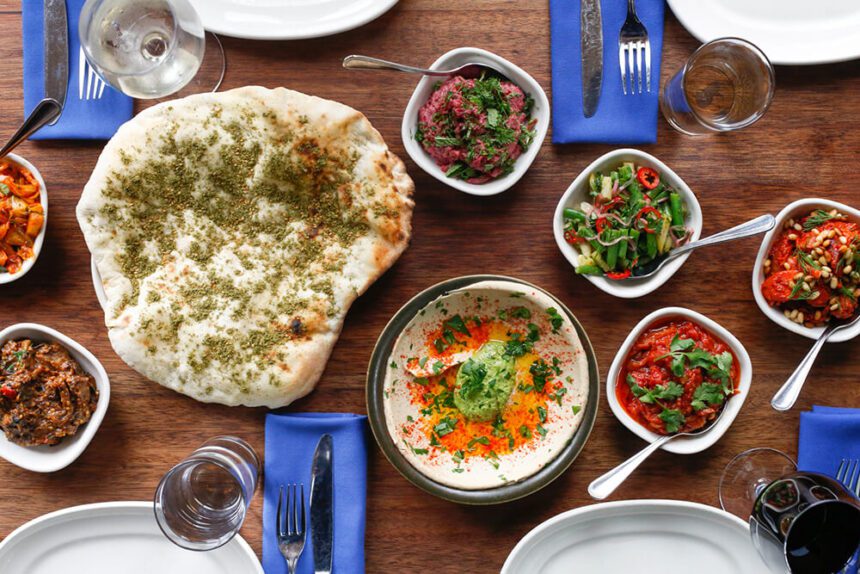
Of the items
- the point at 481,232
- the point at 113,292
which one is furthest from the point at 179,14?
the point at 481,232

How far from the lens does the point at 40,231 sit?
2.60 meters

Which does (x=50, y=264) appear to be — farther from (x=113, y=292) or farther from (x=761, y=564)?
(x=761, y=564)

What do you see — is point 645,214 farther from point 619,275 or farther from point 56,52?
point 56,52

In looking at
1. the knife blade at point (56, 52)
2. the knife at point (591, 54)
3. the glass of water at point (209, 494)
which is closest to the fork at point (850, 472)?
the knife at point (591, 54)

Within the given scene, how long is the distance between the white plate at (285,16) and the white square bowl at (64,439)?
1.30m

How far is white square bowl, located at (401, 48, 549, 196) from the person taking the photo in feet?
8.28

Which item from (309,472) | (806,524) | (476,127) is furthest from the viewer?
(309,472)

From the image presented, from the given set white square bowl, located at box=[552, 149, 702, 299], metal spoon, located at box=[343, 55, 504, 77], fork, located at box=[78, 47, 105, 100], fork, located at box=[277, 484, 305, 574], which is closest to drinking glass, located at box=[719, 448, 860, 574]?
white square bowl, located at box=[552, 149, 702, 299]

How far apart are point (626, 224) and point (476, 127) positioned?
2.13ft

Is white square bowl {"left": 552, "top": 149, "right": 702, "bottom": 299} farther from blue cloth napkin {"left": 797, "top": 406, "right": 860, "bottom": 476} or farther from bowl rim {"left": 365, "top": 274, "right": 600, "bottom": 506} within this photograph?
blue cloth napkin {"left": 797, "top": 406, "right": 860, "bottom": 476}

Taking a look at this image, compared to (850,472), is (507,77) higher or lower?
higher

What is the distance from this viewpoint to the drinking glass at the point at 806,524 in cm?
222

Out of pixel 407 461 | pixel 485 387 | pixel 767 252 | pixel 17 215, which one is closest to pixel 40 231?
pixel 17 215

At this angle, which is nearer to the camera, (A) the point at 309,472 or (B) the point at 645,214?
(B) the point at 645,214
